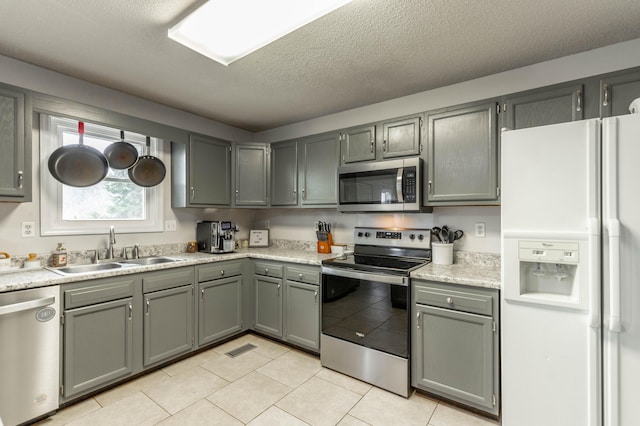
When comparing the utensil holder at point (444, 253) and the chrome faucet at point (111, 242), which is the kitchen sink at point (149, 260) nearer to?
the chrome faucet at point (111, 242)

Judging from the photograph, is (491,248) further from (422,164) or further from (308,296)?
(308,296)

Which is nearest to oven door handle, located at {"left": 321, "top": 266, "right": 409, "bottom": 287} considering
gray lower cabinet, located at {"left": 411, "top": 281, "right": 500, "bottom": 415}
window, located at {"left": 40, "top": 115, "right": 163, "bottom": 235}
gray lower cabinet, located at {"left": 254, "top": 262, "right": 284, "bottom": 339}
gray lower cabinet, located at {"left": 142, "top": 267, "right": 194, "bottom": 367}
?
gray lower cabinet, located at {"left": 411, "top": 281, "right": 500, "bottom": 415}

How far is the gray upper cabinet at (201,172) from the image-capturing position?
9.98ft

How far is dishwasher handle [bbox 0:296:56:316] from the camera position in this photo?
65.6 inches

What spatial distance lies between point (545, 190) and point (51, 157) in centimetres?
337

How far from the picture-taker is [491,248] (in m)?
2.41

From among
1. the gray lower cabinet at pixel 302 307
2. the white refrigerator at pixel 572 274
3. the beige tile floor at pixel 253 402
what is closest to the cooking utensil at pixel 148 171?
the gray lower cabinet at pixel 302 307

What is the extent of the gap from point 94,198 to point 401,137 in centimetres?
275

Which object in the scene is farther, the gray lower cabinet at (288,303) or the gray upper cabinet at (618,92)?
the gray lower cabinet at (288,303)

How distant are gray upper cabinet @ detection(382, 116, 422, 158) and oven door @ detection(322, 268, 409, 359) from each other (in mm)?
1067

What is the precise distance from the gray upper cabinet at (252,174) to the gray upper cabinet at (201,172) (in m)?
0.12

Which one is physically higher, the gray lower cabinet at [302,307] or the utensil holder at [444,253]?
the utensil holder at [444,253]

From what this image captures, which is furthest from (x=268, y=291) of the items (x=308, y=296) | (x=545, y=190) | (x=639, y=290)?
(x=639, y=290)

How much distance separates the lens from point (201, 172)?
124 inches
